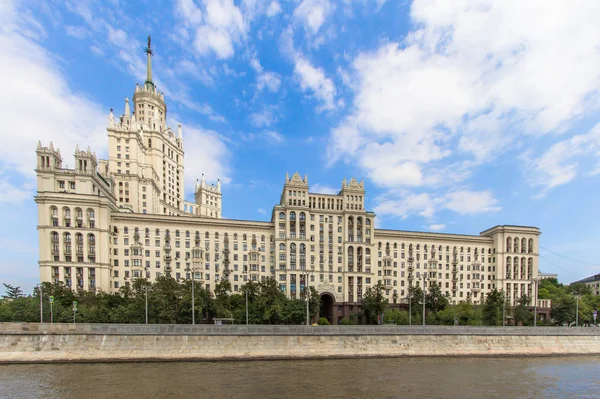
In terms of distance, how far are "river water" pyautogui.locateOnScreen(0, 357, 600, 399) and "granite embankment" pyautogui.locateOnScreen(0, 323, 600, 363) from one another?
1770 mm

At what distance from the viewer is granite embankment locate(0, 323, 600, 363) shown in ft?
135

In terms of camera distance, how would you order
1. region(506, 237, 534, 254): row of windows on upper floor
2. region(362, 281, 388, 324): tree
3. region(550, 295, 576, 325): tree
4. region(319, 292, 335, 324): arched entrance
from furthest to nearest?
1. region(506, 237, 534, 254): row of windows on upper floor
2. region(319, 292, 335, 324): arched entrance
3. region(550, 295, 576, 325): tree
4. region(362, 281, 388, 324): tree

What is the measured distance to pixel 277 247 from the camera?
8244cm

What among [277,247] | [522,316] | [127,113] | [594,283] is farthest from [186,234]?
[594,283]

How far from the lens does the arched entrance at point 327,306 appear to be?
271 feet

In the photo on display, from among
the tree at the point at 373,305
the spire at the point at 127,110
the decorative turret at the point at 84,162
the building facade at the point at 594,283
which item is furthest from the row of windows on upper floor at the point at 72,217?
the building facade at the point at 594,283

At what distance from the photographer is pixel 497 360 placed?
4706 cm

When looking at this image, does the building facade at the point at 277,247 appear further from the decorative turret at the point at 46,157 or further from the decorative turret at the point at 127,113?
the decorative turret at the point at 127,113

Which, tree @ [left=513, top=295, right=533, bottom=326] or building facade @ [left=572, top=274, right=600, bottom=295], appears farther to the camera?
building facade @ [left=572, top=274, right=600, bottom=295]

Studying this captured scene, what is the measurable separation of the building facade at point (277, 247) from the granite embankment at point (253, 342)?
103 ft

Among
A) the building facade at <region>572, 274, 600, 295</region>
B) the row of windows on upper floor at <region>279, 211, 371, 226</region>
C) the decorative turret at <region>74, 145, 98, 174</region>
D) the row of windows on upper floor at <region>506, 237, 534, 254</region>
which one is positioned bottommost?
the building facade at <region>572, 274, 600, 295</region>

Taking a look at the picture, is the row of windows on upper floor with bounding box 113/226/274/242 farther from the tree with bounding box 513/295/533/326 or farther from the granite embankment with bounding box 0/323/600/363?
the tree with bounding box 513/295/533/326

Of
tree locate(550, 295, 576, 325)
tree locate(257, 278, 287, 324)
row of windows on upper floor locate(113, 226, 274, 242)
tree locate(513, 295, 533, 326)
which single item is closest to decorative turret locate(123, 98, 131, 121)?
row of windows on upper floor locate(113, 226, 274, 242)

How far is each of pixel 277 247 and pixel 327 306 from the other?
76.4ft
